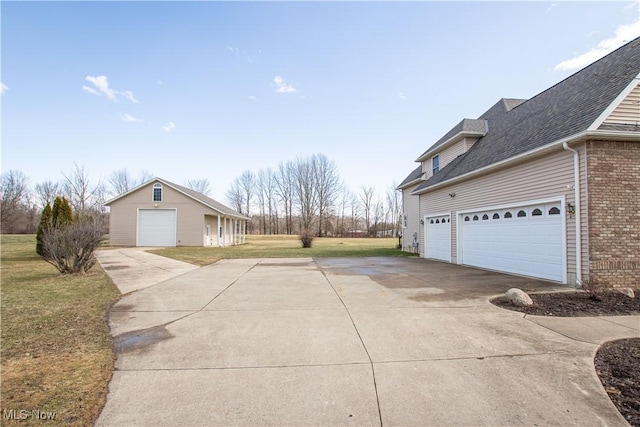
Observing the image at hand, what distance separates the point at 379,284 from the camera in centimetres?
845

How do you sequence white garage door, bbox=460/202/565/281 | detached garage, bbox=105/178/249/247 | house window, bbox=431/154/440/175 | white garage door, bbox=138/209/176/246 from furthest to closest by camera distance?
white garage door, bbox=138/209/176/246, detached garage, bbox=105/178/249/247, house window, bbox=431/154/440/175, white garage door, bbox=460/202/565/281

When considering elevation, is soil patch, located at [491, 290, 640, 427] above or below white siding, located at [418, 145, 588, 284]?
below

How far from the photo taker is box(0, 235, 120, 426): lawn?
2.55 m

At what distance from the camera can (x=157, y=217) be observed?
2503cm

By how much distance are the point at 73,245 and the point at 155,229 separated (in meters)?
16.5

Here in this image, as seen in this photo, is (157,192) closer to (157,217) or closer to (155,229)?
(157,217)

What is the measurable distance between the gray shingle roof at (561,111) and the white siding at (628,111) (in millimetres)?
282

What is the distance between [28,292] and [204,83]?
1170cm

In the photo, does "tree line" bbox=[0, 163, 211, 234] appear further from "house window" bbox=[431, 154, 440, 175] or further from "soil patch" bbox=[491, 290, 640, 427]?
"soil patch" bbox=[491, 290, 640, 427]

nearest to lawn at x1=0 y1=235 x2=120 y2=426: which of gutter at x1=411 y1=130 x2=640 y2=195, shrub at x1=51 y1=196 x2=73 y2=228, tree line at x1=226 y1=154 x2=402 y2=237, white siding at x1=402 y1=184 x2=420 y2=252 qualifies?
gutter at x1=411 y1=130 x2=640 y2=195

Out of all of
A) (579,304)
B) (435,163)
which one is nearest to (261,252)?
(435,163)

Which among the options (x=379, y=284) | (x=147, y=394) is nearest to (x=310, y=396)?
(x=147, y=394)

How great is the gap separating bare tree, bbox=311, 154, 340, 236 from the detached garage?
33.8 m

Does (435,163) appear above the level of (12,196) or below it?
below
